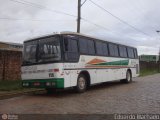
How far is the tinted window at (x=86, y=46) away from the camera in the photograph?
1432cm

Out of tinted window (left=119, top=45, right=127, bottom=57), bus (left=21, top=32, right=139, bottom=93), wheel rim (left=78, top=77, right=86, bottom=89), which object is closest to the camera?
bus (left=21, top=32, right=139, bottom=93)

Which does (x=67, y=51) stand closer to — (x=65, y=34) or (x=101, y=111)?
(x=65, y=34)

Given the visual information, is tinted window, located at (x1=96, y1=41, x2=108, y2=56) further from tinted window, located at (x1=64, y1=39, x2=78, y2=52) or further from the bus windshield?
the bus windshield

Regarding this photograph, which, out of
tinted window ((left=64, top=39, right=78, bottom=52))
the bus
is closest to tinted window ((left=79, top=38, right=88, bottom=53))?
the bus

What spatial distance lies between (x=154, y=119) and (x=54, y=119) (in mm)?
2748

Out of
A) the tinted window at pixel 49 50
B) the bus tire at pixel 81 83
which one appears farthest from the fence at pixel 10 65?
the bus tire at pixel 81 83

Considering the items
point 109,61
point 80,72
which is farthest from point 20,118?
point 109,61

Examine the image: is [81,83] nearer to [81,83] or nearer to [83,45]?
[81,83]

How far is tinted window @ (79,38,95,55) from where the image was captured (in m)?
14.3

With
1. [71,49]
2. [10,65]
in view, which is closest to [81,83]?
[71,49]

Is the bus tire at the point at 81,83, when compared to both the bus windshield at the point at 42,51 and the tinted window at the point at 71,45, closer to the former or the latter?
the tinted window at the point at 71,45

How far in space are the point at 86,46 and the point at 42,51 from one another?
284 cm

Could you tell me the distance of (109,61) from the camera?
1766 cm

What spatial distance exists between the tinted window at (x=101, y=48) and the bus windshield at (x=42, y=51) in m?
4.07
